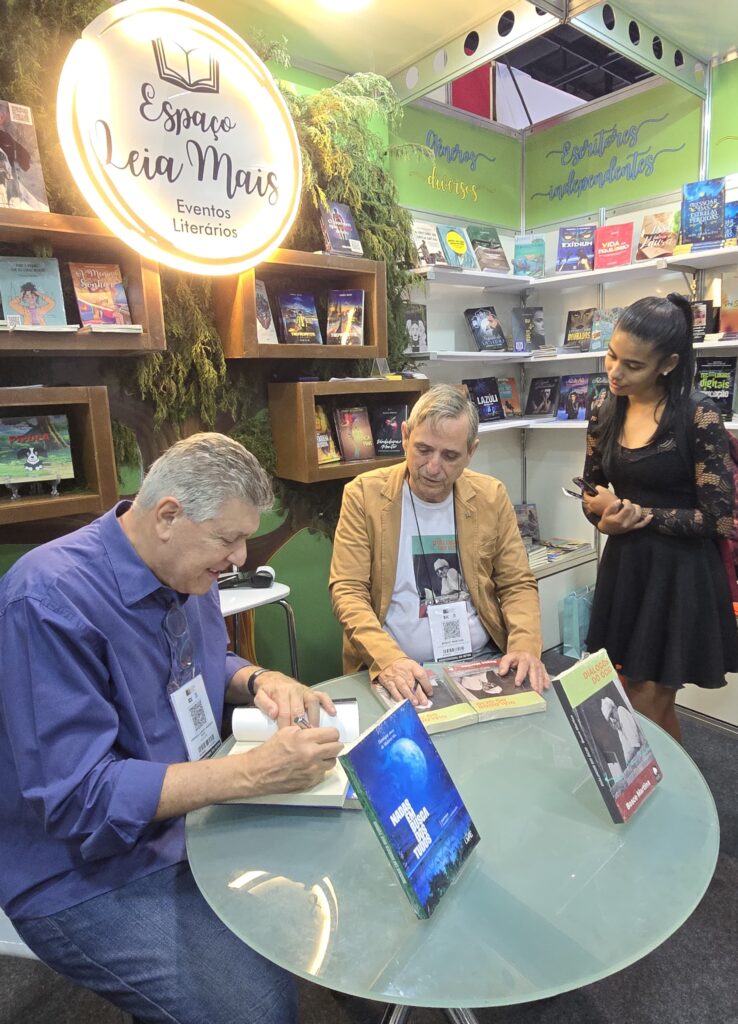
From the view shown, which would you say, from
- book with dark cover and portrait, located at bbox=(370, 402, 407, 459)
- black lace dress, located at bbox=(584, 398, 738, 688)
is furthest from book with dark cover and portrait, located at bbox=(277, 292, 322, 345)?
black lace dress, located at bbox=(584, 398, 738, 688)

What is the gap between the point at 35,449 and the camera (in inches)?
79.4

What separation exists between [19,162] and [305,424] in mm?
1244

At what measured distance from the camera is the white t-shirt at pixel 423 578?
1823 millimetres

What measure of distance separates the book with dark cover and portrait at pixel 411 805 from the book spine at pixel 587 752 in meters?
0.22

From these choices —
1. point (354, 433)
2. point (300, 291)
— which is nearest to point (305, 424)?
point (354, 433)

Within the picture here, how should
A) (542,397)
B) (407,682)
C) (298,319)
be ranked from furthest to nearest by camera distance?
(542,397) → (298,319) → (407,682)

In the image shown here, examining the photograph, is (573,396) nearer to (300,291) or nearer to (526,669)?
(300,291)

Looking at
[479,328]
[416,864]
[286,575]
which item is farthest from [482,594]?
[479,328]

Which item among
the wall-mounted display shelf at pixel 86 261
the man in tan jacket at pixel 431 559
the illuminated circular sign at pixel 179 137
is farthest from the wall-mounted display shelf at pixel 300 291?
the man in tan jacket at pixel 431 559

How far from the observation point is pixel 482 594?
185cm

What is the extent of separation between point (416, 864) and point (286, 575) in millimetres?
2115

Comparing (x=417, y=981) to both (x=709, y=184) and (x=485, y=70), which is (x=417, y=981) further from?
(x=485, y=70)

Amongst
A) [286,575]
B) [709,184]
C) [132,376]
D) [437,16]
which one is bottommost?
[286,575]

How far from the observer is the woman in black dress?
6.09 ft
